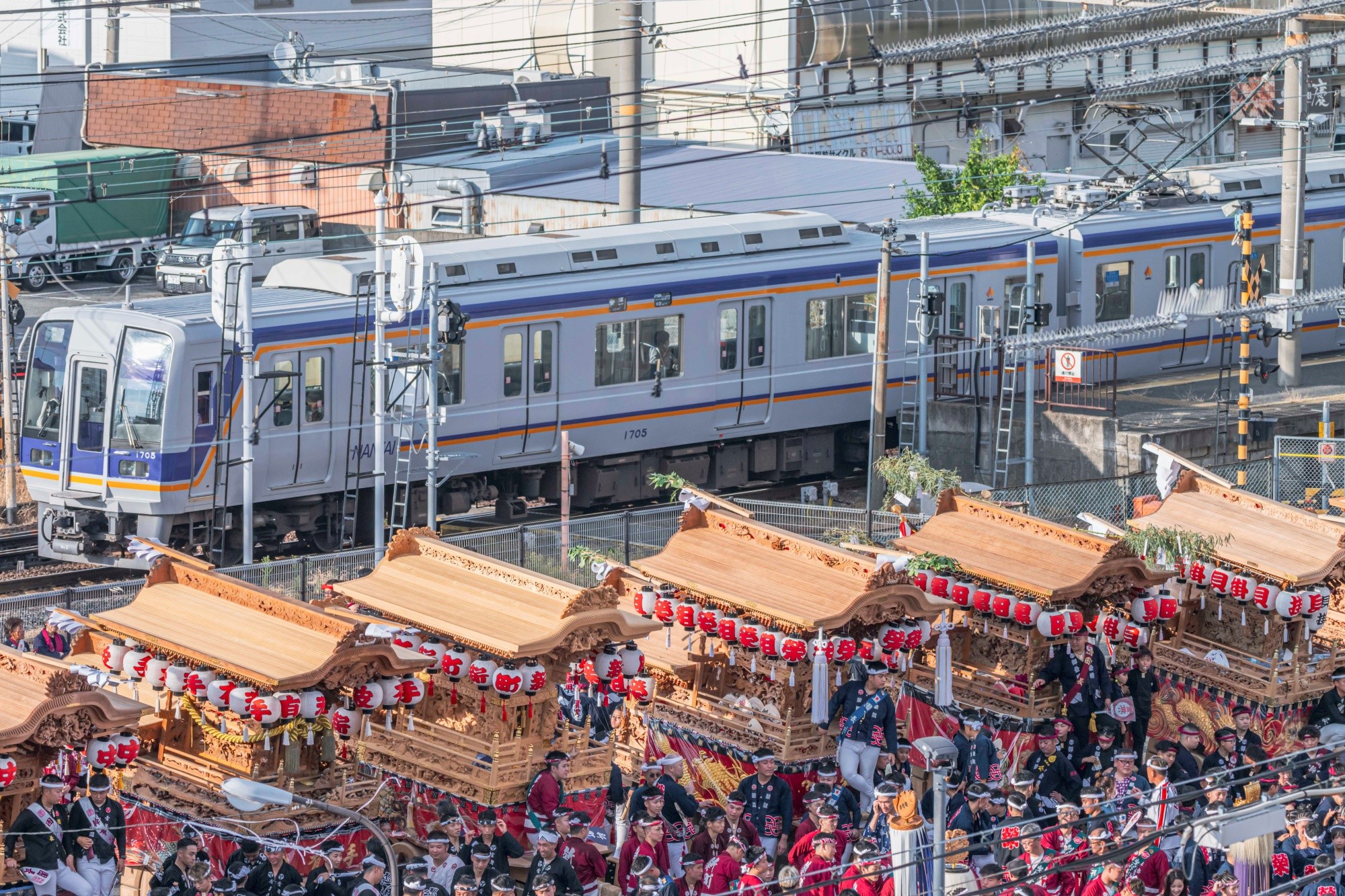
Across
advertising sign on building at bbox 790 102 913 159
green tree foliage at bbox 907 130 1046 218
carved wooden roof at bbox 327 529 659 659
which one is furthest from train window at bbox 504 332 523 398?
advertising sign on building at bbox 790 102 913 159

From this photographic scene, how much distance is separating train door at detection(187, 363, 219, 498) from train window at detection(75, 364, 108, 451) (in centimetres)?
115

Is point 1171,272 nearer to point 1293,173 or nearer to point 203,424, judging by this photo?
point 1293,173

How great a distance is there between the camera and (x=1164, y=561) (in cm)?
2086

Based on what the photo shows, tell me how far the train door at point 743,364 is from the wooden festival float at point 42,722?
16345 millimetres

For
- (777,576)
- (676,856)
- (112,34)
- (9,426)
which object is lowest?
(676,856)

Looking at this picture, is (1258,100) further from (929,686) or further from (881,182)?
(929,686)

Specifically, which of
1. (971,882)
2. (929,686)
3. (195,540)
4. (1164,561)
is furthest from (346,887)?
(195,540)

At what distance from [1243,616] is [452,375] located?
35.8ft

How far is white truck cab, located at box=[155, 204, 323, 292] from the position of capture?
4512cm

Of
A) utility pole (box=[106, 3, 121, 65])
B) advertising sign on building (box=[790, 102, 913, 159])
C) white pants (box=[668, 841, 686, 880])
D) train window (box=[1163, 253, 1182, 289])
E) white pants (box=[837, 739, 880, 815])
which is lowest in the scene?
white pants (box=[668, 841, 686, 880])

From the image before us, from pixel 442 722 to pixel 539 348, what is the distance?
37.6 ft

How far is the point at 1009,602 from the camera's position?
765 inches

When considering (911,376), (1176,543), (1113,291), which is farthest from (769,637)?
(1113,291)

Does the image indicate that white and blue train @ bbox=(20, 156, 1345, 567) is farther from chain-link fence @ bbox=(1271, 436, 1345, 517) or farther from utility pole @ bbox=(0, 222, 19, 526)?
chain-link fence @ bbox=(1271, 436, 1345, 517)
